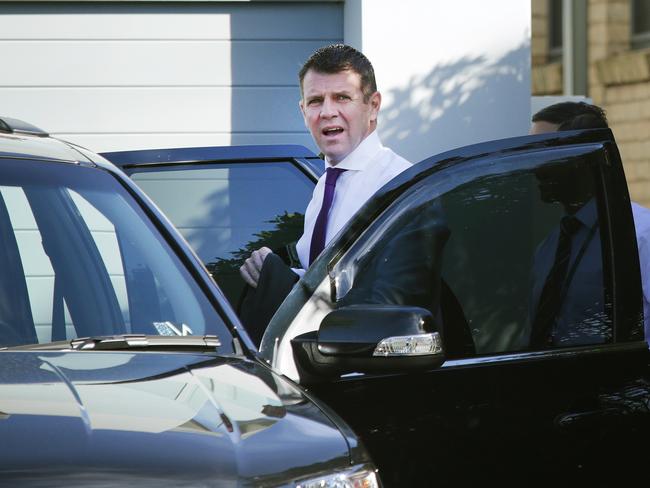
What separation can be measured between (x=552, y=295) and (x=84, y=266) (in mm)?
1208

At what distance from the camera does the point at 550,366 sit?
11.7 ft

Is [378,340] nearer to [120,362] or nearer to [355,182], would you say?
[120,362]

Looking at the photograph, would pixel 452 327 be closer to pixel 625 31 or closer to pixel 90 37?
pixel 90 37

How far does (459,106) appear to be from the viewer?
30.4 ft

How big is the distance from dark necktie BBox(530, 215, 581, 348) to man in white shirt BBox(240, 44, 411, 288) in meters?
0.68

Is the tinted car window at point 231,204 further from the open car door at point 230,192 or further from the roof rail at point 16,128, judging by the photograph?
the roof rail at point 16,128

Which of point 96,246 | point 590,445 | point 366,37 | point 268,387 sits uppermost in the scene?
point 366,37

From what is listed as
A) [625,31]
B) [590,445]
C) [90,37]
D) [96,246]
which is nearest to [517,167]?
[590,445]

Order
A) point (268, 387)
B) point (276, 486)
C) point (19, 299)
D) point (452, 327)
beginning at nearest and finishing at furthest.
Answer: point (276, 486), point (268, 387), point (19, 299), point (452, 327)

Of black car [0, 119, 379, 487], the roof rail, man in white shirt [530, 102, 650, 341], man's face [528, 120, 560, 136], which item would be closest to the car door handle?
man in white shirt [530, 102, 650, 341]

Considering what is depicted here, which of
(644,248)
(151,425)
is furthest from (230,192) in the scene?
(151,425)

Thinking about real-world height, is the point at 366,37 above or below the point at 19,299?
above

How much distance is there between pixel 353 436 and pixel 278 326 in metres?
0.88

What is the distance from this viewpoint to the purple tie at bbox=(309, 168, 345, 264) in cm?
412
